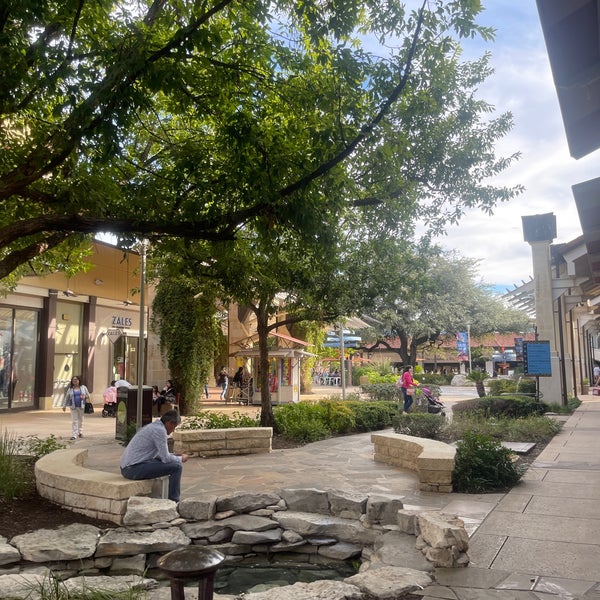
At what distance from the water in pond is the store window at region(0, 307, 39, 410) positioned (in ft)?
57.2

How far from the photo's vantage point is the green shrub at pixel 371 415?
50.8 feet

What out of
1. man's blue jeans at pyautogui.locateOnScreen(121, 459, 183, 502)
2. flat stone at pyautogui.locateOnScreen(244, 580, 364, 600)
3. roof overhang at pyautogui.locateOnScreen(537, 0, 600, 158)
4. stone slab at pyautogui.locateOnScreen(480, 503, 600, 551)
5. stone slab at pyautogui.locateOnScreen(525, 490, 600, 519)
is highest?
roof overhang at pyautogui.locateOnScreen(537, 0, 600, 158)

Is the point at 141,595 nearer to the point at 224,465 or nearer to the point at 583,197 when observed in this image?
the point at 583,197

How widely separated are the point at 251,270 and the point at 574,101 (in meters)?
8.15

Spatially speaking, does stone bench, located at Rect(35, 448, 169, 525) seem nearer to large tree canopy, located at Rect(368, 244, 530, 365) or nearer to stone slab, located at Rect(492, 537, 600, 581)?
stone slab, located at Rect(492, 537, 600, 581)

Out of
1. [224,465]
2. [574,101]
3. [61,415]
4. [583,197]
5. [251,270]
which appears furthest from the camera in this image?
[61,415]

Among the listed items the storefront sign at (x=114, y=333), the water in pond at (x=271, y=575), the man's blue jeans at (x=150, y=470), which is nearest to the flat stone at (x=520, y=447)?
the water in pond at (x=271, y=575)

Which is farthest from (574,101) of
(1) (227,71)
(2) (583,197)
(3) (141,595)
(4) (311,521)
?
(1) (227,71)

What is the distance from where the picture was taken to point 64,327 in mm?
23547

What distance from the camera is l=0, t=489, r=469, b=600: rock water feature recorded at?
16.4 feet

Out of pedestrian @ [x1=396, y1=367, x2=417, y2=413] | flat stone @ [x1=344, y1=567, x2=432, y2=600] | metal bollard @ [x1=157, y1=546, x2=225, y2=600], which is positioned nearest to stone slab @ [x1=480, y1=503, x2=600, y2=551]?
flat stone @ [x1=344, y1=567, x2=432, y2=600]

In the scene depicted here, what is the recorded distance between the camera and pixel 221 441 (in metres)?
11.4

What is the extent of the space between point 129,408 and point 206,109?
732 centimetres

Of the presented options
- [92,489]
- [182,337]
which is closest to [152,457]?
[92,489]
